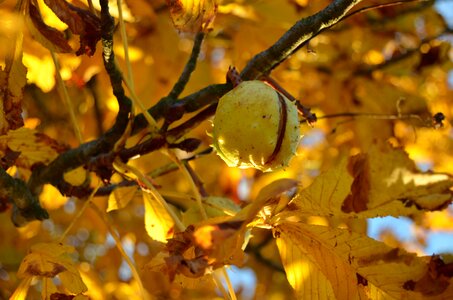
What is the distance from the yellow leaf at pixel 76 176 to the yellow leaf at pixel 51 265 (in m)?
0.23

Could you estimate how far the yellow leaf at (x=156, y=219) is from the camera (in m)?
1.27

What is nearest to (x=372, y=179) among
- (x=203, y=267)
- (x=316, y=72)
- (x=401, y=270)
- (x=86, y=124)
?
(x=401, y=270)

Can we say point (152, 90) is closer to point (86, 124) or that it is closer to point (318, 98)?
point (86, 124)

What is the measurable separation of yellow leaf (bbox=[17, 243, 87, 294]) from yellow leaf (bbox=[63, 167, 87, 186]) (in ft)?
0.76

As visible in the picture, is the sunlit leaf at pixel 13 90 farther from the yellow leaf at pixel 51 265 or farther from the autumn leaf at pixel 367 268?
the autumn leaf at pixel 367 268

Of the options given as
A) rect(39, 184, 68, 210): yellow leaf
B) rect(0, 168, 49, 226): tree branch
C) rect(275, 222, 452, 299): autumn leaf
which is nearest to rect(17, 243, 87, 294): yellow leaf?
rect(0, 168, 49, 226): tree branch

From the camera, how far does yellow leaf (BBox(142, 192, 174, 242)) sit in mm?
1268

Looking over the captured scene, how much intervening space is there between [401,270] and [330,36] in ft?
4.76

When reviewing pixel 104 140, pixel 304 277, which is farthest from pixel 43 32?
pixel 304 277

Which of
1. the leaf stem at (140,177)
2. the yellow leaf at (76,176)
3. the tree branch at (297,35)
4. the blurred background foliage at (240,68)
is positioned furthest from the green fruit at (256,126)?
the blurred background foliage at (240,68)

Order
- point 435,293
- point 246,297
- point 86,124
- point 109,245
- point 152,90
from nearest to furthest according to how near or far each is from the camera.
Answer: point 435,293 < point 152,90 < point 86,124 < point 109,245 < point 246,297

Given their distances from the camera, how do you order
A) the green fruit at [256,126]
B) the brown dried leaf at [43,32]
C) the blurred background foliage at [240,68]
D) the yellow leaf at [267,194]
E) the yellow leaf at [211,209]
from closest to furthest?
the yellow leaf at [267,194] → the green fruit at [256,126] → the brown dried leaf at [43,32] → the yellow leaf at [211,209] → the blurred background foliage at [240,68]

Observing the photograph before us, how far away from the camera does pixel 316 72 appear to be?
2.33 metres

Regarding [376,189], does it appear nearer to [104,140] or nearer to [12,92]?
A: [104,140]
